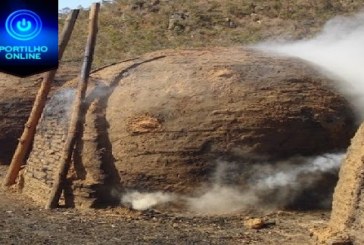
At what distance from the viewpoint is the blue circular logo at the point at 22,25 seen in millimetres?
6871

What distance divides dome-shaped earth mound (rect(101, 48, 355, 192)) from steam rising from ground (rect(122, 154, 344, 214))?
176 millimetres

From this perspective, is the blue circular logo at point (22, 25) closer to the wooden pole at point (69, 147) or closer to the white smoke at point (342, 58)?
the wooden pole at point (69, 147)

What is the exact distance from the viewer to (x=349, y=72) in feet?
46.7

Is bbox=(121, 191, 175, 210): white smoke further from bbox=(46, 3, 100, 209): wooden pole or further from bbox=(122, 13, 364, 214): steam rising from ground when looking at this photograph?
bbox=(46, 3, 100, 209): wooden pole

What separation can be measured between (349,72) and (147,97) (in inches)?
162

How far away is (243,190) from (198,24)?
1915cm

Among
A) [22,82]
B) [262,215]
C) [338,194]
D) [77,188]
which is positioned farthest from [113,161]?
[22,82]

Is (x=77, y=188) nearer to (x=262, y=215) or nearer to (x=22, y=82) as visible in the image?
(x=262, y=215)

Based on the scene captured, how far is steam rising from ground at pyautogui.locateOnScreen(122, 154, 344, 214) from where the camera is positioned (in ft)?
41.2

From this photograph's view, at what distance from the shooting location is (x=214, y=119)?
12656 mm

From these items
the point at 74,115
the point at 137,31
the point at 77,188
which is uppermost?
the point at 137,31

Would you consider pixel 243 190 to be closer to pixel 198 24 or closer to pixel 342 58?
pixel 342 58

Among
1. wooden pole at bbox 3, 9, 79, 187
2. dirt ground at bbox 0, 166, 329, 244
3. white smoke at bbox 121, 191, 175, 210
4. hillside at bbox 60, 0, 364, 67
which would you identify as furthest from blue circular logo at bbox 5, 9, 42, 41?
hillside at bbox 60, 0, 364, 67

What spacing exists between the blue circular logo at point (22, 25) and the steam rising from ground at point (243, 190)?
6.19 m
